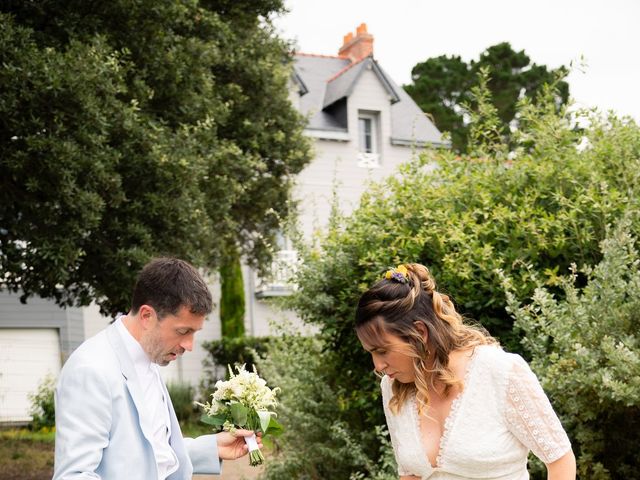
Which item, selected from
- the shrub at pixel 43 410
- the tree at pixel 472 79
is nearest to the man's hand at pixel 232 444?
the shrub at pixel 43 410

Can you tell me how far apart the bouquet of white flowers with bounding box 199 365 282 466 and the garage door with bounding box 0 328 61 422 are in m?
16.5

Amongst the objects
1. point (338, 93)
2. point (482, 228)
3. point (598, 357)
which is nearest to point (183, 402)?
point (338, 93)

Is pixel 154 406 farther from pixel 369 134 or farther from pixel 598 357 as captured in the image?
pixel 369 134

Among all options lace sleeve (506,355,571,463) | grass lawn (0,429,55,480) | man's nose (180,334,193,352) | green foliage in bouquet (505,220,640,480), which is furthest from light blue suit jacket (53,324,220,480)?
grass lawn (0,429,55,480)

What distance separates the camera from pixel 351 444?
7.06 metres

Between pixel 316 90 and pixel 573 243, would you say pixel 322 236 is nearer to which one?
pixel 573 243

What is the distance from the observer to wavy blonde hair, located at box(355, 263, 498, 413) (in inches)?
142

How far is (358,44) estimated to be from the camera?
26.5 metres

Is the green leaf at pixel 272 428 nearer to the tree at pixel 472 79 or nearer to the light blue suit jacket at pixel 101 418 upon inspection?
the light blue suit jacket at pixel 101 418

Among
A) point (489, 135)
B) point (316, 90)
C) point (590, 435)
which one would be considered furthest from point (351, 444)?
point (316, 90)

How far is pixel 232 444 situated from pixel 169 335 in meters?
0.92

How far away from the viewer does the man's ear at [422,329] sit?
11.9 ft

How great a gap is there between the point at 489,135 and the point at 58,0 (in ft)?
20.4

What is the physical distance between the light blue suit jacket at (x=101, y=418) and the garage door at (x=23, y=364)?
17.2m
